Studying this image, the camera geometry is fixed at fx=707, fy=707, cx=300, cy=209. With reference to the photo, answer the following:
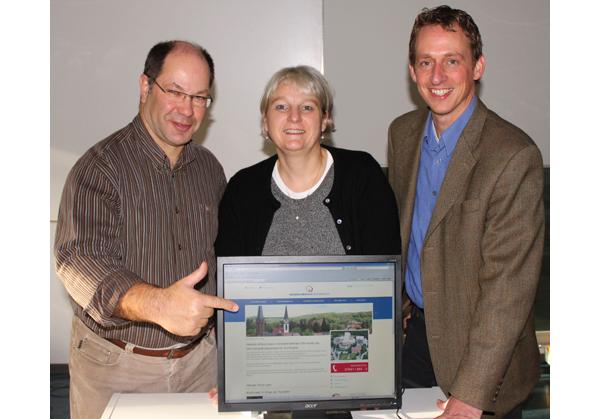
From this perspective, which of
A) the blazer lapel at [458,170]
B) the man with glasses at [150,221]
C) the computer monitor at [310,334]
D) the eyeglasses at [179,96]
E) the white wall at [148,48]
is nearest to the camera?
the computer monitor at [310,334]

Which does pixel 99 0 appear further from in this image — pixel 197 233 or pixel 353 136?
pixel 197 233

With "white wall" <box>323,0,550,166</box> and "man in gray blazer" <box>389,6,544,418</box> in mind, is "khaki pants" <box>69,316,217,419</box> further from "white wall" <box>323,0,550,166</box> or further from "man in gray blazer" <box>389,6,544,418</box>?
"white wall" <box>323,0,550,166</box>

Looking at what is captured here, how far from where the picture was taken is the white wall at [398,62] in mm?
4223

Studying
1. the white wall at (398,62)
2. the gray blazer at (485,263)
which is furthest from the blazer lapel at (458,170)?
the white wall at (398,62)

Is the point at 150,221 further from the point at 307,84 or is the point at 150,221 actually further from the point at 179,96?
the point at 307,84

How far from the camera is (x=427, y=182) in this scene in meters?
2.40

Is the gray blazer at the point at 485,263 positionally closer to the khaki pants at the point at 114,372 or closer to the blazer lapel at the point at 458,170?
the blazer lapel at the point at 458,170

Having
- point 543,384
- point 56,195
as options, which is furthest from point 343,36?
point 543,384

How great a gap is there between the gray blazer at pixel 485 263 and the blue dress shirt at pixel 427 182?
25 millimetres

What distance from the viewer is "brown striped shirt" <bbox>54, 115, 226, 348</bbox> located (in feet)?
7.23

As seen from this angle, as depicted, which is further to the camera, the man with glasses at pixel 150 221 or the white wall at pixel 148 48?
the white wall at pixel 148 48

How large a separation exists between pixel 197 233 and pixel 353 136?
6.47 feet

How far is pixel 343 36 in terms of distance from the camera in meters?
4.22

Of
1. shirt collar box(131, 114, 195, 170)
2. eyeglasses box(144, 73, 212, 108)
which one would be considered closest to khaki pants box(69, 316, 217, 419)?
shirt collar box(131, 114, 195, 170)
